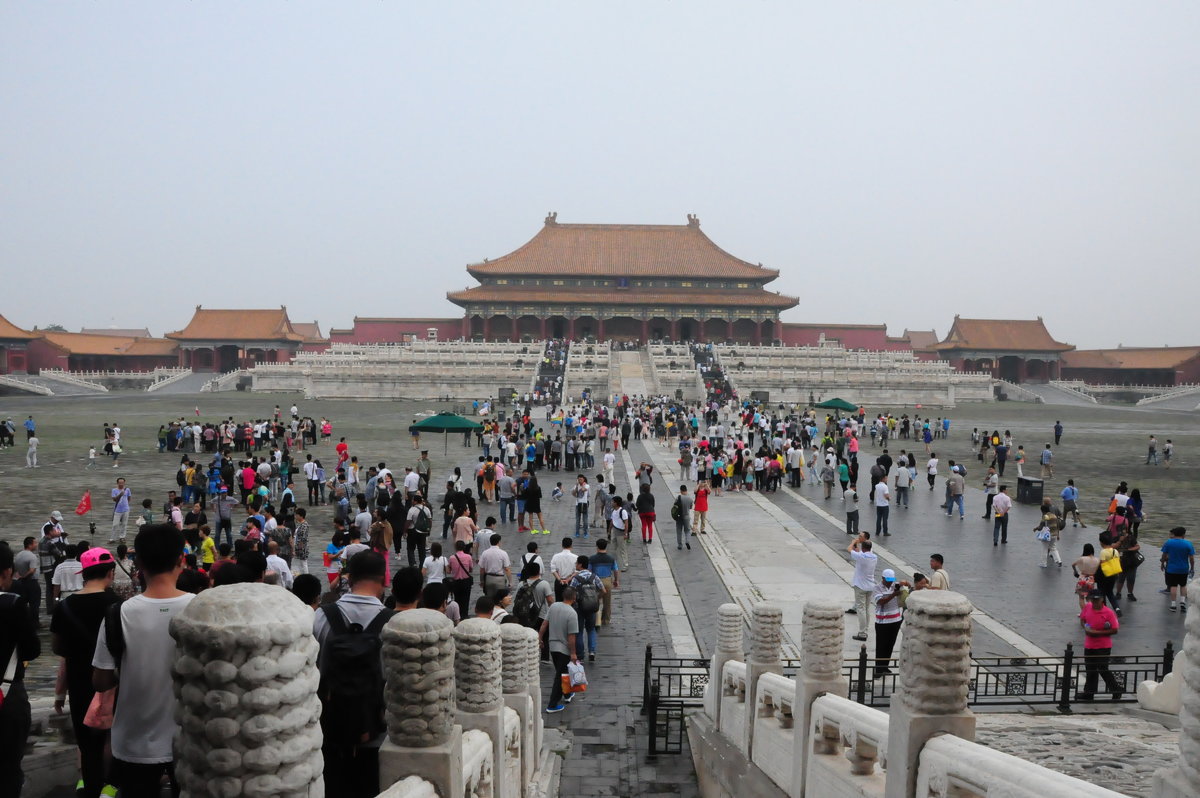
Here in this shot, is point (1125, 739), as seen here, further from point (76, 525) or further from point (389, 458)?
point (389, 458)

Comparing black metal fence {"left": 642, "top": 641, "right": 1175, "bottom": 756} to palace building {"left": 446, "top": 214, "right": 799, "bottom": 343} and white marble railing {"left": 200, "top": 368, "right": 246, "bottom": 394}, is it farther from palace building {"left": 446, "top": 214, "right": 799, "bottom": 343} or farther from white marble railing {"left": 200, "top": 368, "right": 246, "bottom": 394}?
palace building {"left": 446, "top": 214, "right": 799, "bottom": 343}

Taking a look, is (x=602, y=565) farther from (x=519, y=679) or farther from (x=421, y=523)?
(x=519, y=679)

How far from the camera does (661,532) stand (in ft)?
52.3

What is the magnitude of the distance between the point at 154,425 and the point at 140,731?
3409cm

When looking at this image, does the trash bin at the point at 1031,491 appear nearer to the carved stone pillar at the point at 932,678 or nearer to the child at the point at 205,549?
the child at the point at 205,549

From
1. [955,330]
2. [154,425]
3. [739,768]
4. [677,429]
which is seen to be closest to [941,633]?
[739,768]

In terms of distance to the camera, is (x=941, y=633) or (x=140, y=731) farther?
(x=941, y=633)

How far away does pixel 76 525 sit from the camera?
1487 centimetres

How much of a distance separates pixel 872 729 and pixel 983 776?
3.76 feet

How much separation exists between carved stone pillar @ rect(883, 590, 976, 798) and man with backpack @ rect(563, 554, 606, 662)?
5.11m

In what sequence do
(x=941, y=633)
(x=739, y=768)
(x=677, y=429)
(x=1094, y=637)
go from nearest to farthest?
(x=941, y=633) → (x=739, y=768) → (x=1094, y=637) → (x=677, y=429)

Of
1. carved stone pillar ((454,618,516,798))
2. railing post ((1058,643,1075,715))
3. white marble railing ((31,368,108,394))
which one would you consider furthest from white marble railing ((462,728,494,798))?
white marble railing ((31,368,108,394))

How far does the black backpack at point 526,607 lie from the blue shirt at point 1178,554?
7.70 m

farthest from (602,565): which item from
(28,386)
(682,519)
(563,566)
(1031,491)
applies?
(28,386)
